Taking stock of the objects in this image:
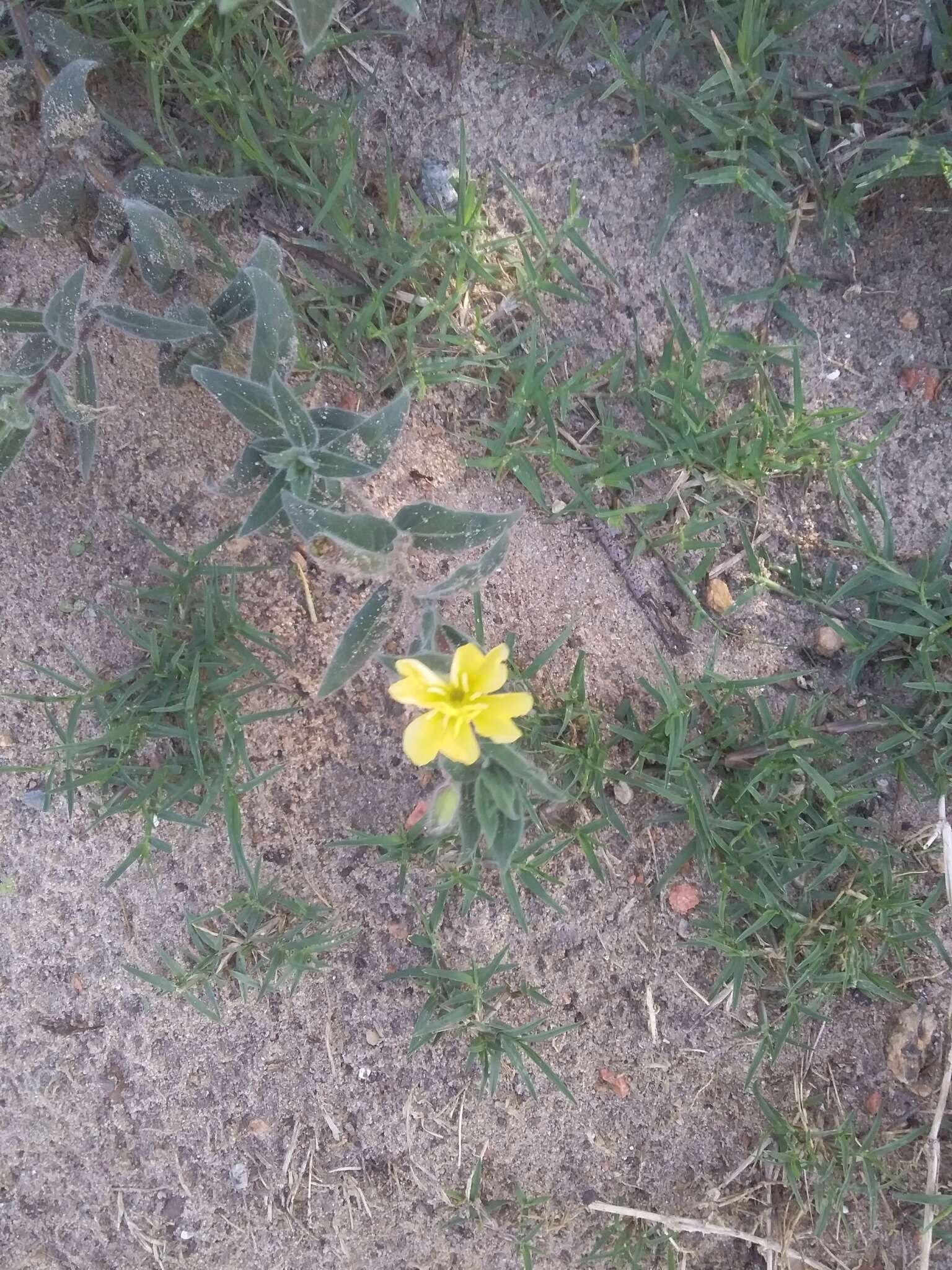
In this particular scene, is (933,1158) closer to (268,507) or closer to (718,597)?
(718,597)

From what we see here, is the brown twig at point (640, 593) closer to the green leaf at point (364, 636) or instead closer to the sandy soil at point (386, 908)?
the sandy soil at point (386, 908)

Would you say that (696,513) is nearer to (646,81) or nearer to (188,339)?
(646,81)

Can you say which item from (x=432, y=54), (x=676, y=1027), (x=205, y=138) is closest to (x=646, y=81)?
(x=432, y=54)

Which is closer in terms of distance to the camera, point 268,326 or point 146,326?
point 268,326

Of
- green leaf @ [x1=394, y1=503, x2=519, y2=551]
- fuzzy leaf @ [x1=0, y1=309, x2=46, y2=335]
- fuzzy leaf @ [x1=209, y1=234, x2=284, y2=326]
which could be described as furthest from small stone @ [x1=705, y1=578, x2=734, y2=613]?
fuzzy leaf @ [x1=0, y1=309, x2=46, y2=335]

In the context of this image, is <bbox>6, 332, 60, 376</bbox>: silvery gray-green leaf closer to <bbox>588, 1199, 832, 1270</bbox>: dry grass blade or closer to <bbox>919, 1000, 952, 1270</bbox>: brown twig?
<bbox>588, 1199, 832, 1270</bbox>: dry grass blade

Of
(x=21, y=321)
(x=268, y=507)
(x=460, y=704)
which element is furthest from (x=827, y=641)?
(x=21, y=321)
